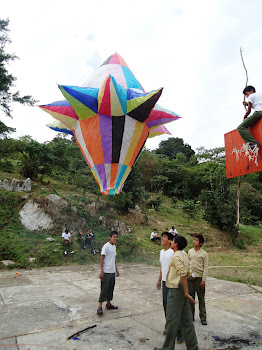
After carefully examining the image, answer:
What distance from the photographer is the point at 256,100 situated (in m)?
2.98

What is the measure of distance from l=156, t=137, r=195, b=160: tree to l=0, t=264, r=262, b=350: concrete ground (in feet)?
105

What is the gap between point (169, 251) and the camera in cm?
383

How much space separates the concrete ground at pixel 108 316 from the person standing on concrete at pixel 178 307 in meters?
0.40

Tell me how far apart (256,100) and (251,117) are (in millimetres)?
213

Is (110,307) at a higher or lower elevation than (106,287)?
lower

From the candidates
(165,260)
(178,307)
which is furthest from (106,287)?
(178,307)

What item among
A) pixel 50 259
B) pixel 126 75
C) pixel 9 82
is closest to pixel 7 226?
pixel 50 259

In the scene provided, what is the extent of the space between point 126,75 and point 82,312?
4.65 m

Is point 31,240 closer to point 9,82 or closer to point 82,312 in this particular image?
point 82,312

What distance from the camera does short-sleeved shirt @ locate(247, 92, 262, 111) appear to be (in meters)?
2.94

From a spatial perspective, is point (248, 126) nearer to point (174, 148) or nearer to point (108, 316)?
point (108, 316)

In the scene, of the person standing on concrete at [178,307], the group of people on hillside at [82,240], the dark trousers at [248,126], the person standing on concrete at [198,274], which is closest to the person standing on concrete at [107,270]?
the person standing on concrete at [198,274]

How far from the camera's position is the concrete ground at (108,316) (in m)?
3.17

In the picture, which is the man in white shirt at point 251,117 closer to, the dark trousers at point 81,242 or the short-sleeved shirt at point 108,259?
the short-sleeved shirt at point 108,259
